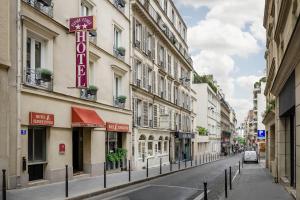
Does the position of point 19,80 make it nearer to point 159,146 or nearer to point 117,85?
point 117,85

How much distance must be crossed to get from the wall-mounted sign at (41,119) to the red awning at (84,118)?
199cm

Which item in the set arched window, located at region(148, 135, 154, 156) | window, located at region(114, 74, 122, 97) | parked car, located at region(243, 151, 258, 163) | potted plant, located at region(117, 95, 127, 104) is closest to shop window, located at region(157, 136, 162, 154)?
arched window, located at region(148, 135, 154, 156)

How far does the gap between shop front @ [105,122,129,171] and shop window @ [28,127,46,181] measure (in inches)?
263

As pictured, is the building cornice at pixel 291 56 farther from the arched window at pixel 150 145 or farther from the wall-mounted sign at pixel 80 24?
the arched window at pixel 150 145

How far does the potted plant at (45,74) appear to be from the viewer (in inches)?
658

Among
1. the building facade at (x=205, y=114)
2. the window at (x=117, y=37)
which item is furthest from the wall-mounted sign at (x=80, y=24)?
the building facade at (x=205, y=114)

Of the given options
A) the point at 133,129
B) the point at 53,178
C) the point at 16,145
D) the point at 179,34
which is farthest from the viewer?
the point at 179,34

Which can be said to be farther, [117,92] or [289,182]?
[117,92]

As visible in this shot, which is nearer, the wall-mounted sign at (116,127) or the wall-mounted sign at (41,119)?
the wall-mounted sign at (41,119)

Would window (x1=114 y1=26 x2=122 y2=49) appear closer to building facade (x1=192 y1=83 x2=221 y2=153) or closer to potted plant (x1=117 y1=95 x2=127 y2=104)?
potted plant (x1=117 y1=95 x2=127 y2=104)

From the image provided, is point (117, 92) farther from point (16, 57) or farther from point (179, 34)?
point (179, 34)

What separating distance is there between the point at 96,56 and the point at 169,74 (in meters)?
19.1

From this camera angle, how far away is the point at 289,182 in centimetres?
1642

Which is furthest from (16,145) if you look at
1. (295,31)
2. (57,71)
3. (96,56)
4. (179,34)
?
(179,34)
